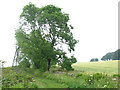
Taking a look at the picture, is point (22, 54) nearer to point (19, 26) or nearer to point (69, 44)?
point (19, 26)

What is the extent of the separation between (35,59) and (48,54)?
2266 millimetres

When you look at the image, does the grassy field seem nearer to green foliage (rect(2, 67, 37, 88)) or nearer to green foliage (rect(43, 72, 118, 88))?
green foliage (rect(43, 72, 118, 88))

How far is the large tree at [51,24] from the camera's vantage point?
2477cm

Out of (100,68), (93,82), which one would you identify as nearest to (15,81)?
(93,82)

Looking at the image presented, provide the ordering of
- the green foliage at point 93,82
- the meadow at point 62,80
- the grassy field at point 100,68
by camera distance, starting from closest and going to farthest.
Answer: the green foliage at point 93,82 < the meadow at point 62,80 < the grassy field at point 100,68

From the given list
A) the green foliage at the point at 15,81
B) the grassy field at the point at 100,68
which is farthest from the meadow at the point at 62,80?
the grassy field at the point at 100,68

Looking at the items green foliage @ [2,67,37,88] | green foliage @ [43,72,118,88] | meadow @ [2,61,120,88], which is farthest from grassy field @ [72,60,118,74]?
green foliage @ [2,67,37,88]

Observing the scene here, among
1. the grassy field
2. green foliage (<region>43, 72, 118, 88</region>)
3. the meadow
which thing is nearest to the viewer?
green foliage (<region>43, 72, 118, 88</region>)

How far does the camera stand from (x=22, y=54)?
25.8 meters

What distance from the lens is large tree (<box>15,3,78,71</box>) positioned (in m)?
24.8

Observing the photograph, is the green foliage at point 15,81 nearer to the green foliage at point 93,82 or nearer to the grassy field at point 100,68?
the green foliage at point 93,82

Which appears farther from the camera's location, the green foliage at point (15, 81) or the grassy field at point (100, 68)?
the grassy field at point (100, 68)

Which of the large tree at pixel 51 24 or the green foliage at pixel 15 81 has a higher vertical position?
the large tree at pixel 51 24

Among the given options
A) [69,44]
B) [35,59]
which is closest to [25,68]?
[35,59]
